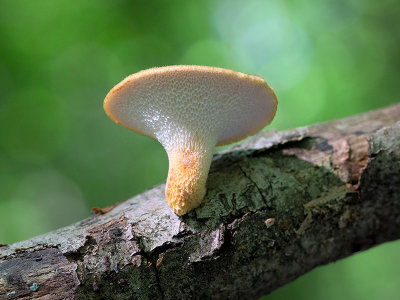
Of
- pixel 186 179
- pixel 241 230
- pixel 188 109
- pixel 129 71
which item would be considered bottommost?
pixel 241 230

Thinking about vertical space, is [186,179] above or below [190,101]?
below

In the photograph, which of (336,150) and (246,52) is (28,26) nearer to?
(246,52)

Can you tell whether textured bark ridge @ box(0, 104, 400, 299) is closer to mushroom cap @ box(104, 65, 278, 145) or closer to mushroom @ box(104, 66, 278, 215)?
mushroom @ box(104, 66, 278, 215)

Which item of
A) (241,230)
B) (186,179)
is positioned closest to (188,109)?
(186,179)

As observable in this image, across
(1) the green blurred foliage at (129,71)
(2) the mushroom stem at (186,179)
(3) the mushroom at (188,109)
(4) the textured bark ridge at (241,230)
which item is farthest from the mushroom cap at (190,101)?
(1) the green blurred foliage at (129,71)

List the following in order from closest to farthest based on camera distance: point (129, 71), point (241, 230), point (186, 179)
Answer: point (241, 230), point (186, 179), point (129, 71)

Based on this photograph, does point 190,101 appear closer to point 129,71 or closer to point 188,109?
point 188,109

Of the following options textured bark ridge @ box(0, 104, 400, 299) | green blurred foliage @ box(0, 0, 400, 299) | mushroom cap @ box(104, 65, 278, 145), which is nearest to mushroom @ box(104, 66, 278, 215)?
mushroom cap @ box(104, 65, 278, 145)
